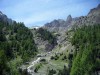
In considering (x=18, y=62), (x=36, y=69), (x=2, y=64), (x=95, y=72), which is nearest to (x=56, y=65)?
(x=36, y=69)

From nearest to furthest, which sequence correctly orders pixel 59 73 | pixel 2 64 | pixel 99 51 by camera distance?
pixel 2 64 < pixel 59 73 < pixel 99 51

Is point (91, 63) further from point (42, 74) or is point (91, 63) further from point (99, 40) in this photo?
point (99, 40)

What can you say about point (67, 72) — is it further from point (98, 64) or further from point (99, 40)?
point (99, 40)

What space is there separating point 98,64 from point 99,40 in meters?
49.6

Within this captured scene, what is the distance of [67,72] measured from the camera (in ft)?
546

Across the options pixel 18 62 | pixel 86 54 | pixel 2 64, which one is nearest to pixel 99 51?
pixel 86 54

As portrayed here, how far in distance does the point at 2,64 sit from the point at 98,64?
82.3 metres

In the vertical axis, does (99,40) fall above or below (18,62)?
above

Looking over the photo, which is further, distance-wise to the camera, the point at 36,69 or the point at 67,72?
the point at 36,69

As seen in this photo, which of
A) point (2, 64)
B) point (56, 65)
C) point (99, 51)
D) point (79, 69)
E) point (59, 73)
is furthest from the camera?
point (56, 65)

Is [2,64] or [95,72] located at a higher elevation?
[2,64]

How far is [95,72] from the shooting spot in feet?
490

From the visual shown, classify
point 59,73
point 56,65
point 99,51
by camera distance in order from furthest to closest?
point 56,65
point 99,51
point 59,73

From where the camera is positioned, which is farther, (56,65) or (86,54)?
(56,65)
